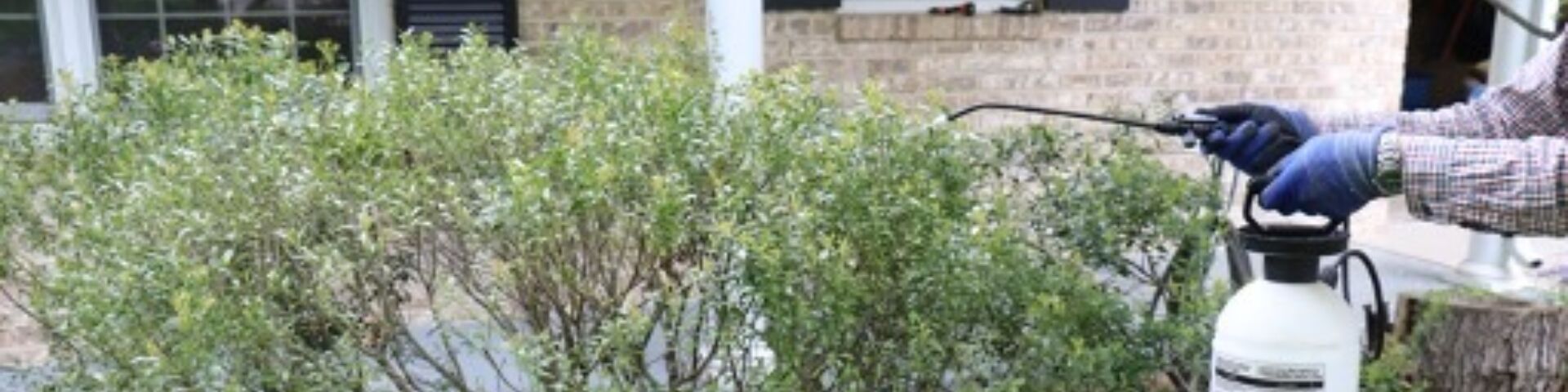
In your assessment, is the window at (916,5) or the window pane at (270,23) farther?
the window at (916,5)

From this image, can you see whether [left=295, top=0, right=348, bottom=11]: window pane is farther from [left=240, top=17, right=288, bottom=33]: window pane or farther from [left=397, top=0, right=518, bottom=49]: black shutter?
[left=397, top=0, right=518, bottom=49]: black shutter

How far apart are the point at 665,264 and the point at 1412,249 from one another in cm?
615

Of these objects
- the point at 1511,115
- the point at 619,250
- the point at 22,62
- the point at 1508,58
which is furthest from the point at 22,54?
the point at 1508,58

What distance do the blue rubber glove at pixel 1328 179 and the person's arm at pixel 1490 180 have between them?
0.06 meters

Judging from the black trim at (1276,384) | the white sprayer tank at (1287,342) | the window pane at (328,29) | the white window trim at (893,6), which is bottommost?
the black trim at (1276,384)

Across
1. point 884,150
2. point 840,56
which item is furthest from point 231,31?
point 840,56

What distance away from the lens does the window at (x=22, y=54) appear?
4863 millimetres

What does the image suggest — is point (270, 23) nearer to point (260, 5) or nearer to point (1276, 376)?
point (260, 5)

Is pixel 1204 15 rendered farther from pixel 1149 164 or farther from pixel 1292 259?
pixel 1292 259

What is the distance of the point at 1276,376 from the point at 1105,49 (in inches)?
186

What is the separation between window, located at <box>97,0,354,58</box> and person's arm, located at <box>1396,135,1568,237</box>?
400 cm

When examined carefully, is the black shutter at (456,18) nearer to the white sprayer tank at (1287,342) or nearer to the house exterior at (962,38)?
the house exterior at (962,38)

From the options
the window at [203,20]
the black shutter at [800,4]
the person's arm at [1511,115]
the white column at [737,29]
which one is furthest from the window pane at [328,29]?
the person's arm at [1511,115]

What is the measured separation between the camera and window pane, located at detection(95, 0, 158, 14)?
4977 mm
